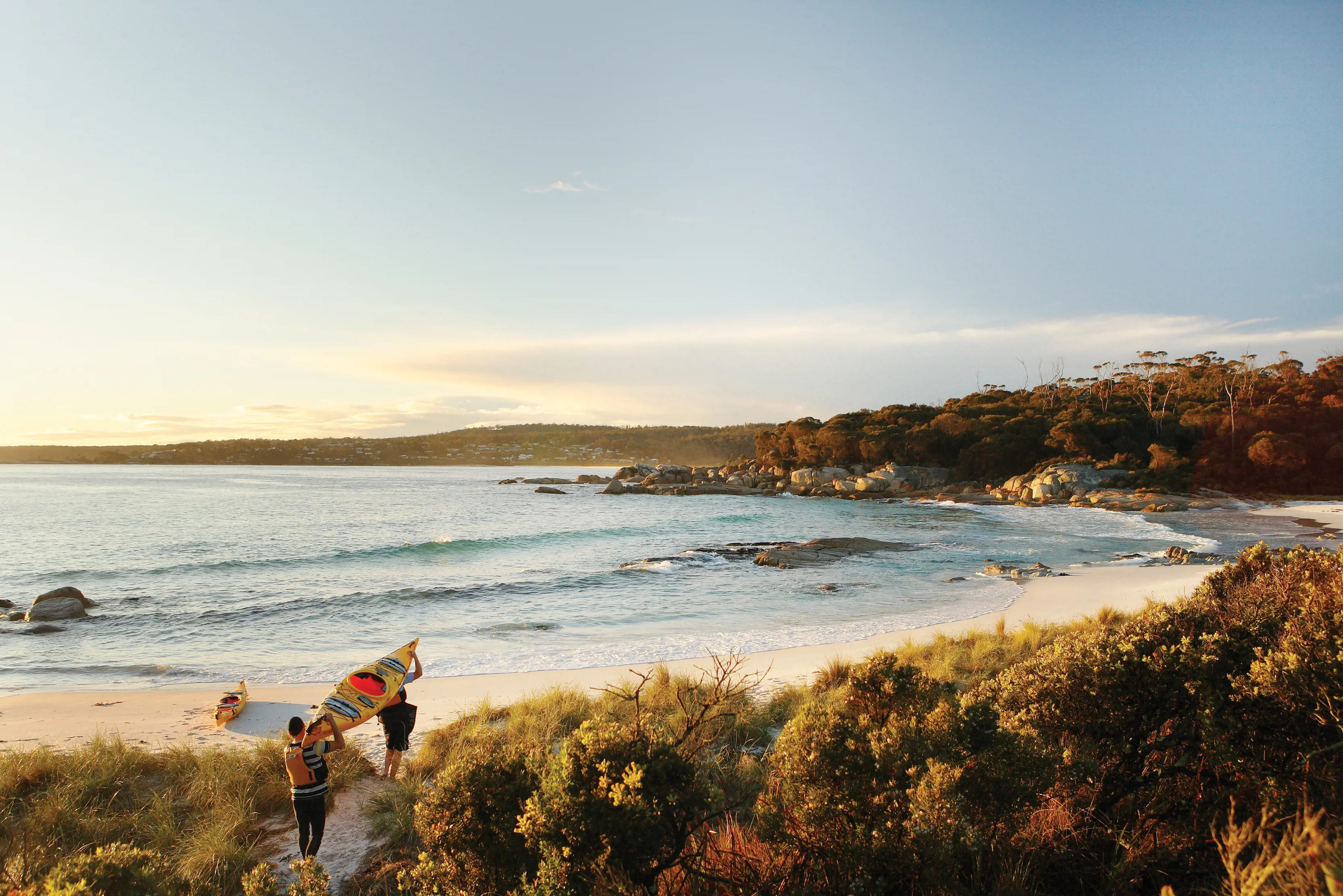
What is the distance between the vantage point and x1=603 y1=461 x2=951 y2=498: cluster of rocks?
56.2 metres

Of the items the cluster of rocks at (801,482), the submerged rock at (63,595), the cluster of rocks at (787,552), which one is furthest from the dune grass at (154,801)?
the cluster of rocks at (801,482)

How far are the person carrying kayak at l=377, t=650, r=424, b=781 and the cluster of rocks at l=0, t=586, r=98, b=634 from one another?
517 inches

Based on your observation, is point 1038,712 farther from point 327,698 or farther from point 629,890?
point 327,698

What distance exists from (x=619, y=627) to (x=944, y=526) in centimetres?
2462

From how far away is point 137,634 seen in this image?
13875 millimetres

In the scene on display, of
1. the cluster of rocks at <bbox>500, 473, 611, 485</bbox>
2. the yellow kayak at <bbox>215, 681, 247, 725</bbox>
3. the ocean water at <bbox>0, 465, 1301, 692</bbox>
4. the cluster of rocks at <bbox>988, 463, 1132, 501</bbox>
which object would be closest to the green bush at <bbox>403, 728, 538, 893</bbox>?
the yellow kayak at <bbox>215, 681, 247, 725</bbox>

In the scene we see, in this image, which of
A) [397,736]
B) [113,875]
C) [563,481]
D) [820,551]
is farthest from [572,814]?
[563,481]

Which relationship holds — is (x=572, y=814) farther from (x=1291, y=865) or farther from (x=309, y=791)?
(x=309, y=791)

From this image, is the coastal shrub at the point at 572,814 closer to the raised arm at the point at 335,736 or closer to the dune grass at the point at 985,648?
the raised arm at the point at 335,736

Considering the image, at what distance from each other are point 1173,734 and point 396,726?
6.69 metres

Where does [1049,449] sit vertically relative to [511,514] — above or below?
above

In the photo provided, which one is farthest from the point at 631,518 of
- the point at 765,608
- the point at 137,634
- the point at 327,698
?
the point at 327,698

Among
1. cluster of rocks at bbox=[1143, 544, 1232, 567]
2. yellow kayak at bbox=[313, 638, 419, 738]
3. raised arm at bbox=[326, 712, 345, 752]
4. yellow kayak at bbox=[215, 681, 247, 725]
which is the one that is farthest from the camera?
cluster of rocks at bbox=[1143, 544, 1232, 567]

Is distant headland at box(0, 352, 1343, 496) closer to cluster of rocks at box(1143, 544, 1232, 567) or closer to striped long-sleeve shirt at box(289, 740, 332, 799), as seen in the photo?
cluster of rocks at box(1143, 544, 1232, 567)
